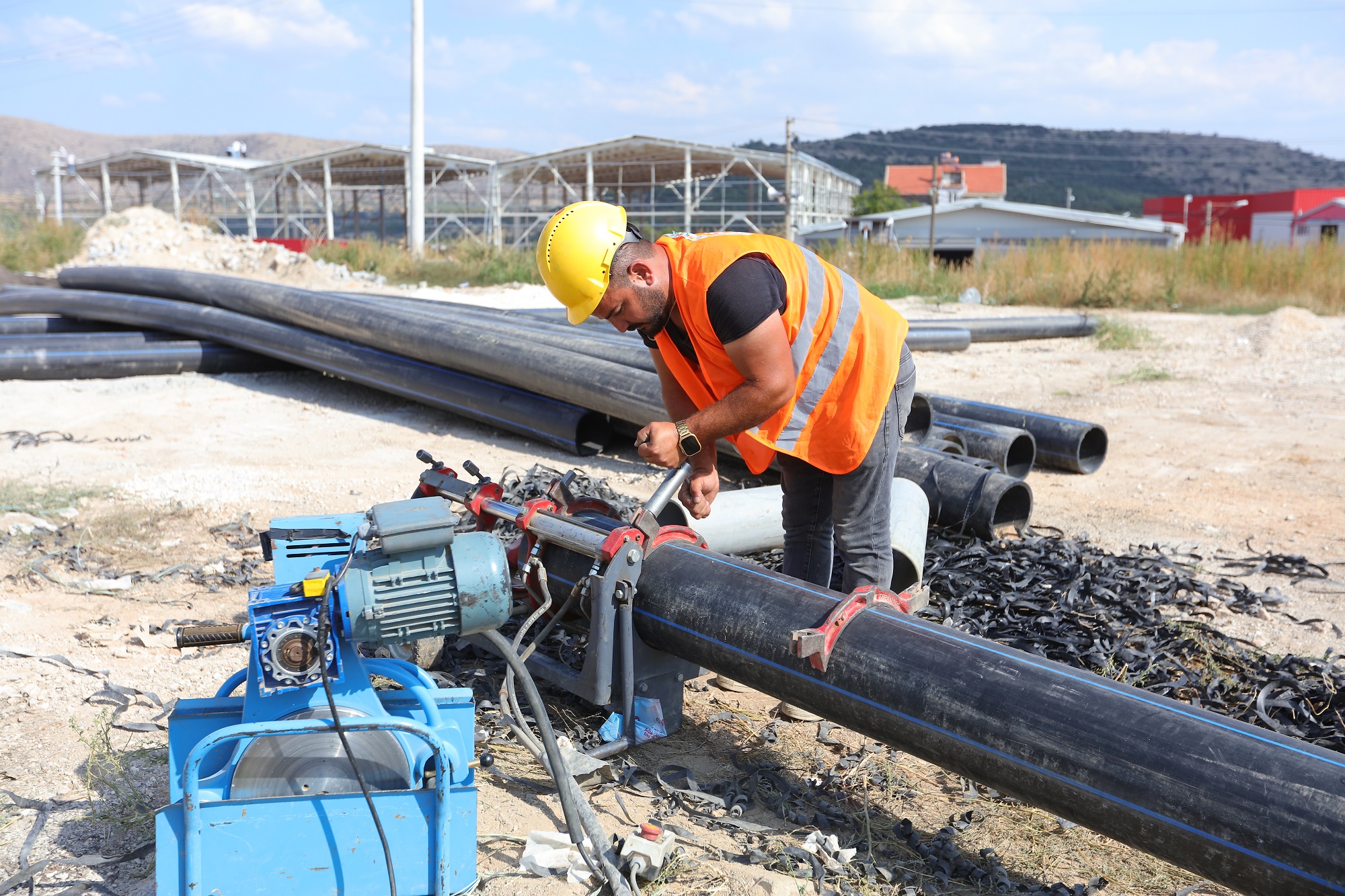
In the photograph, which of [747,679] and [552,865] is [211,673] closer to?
[552,865]

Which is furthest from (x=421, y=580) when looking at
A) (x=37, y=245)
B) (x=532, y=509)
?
(x=37, y=245)

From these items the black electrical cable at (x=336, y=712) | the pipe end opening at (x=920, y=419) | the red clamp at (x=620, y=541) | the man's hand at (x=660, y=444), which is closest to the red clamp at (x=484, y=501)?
the red clamp at (x=620, y=541)

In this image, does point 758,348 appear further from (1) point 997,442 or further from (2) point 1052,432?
(2) point 1052,432

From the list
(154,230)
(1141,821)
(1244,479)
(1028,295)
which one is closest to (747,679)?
(1141,821)

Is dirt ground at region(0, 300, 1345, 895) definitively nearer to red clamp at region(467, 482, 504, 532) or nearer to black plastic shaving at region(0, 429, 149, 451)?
black plastic shaving at region(0, 429, 149, 451)

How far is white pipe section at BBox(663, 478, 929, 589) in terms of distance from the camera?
12.3 ft

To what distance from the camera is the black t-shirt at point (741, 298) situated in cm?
240

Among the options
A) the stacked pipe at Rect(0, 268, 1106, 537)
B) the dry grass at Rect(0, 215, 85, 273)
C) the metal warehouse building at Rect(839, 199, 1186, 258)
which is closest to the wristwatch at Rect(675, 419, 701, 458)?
the stacked pipe at Rect(0, 268, 1106, 537)

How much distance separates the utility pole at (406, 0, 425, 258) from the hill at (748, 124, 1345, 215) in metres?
79.0

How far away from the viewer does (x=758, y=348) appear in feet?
7.95

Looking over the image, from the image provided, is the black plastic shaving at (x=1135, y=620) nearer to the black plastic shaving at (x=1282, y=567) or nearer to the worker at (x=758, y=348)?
the black plastic shaving at (x=1282, y=567)

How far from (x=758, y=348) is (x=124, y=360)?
8.01m

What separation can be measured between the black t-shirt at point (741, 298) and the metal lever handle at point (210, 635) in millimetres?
1365

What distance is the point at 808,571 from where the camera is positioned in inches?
129
